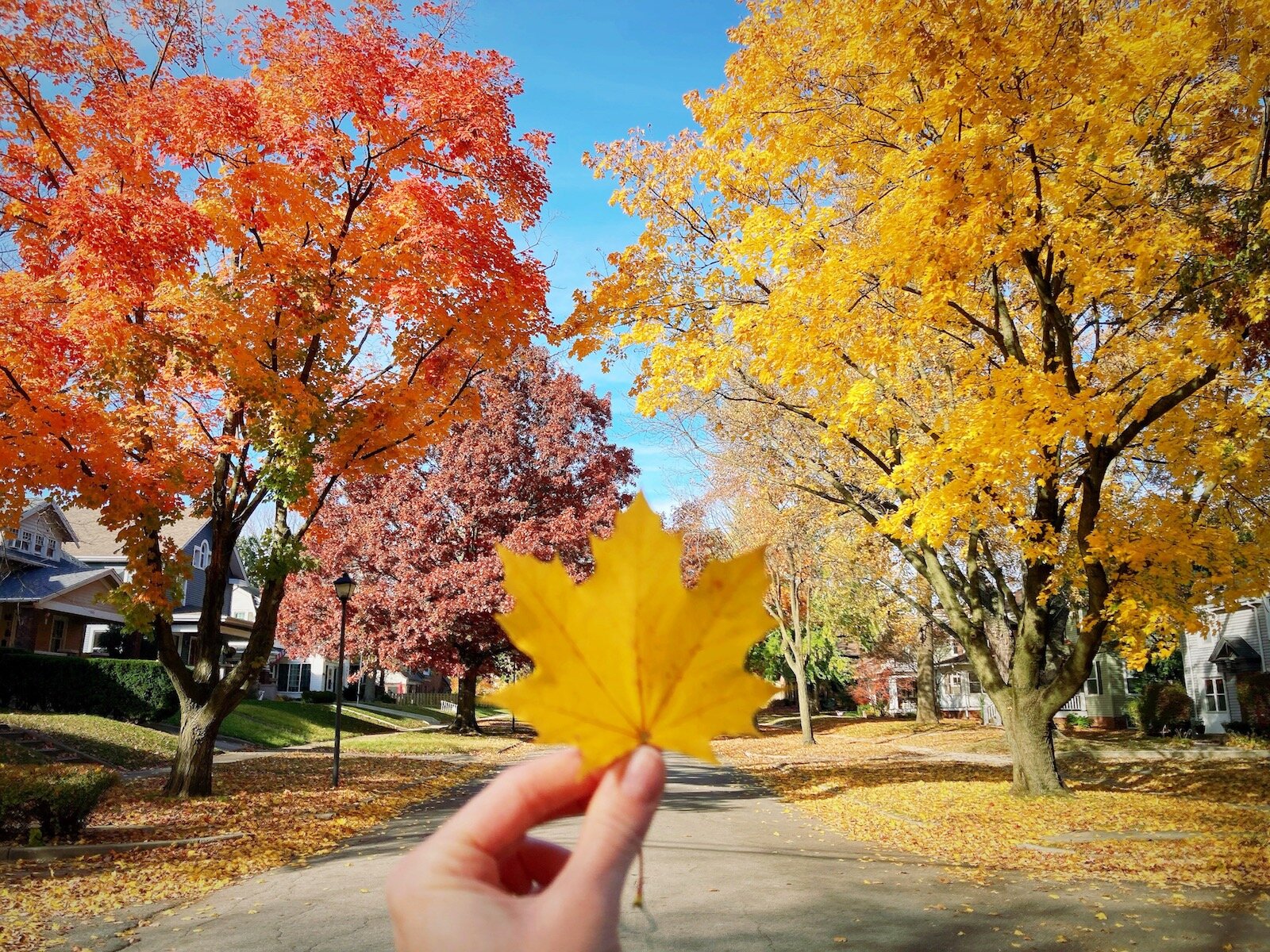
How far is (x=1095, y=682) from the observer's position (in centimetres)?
3797

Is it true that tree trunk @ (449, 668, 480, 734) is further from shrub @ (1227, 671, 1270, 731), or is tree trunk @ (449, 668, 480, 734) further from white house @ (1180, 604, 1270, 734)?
white house @ (1180, 604, 1270, 734)

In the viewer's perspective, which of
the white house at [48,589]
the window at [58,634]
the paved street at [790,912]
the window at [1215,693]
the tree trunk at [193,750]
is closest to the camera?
the paved street at [790,912]

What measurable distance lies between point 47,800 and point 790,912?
8.76m

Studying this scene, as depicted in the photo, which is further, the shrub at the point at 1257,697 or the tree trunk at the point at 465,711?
the tree trunk at the point at 465,711

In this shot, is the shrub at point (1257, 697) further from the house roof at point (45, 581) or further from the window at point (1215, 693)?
the house roof at point (45, 581)

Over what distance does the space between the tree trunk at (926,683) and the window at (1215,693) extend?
A: 1035 cm

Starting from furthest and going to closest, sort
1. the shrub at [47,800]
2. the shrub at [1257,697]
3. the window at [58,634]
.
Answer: the window at [58,634]
the shrub at [1257,697]
the shrub at [47,800]

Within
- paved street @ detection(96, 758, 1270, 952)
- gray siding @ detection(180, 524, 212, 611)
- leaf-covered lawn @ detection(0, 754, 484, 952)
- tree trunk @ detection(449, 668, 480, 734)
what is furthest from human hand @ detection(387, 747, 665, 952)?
gray siding @ detection(180, 524, 212, 611)

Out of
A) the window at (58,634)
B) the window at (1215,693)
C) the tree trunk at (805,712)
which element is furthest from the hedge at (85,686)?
the window at (1215,693)

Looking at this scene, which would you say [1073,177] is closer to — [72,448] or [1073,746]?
[72,448]

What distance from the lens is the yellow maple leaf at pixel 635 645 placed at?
2.82ft

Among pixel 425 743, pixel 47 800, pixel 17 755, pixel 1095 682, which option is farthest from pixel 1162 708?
pixel 17 755

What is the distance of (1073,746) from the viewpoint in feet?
78.1

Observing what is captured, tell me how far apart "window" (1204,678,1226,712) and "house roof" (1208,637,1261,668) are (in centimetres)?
112
